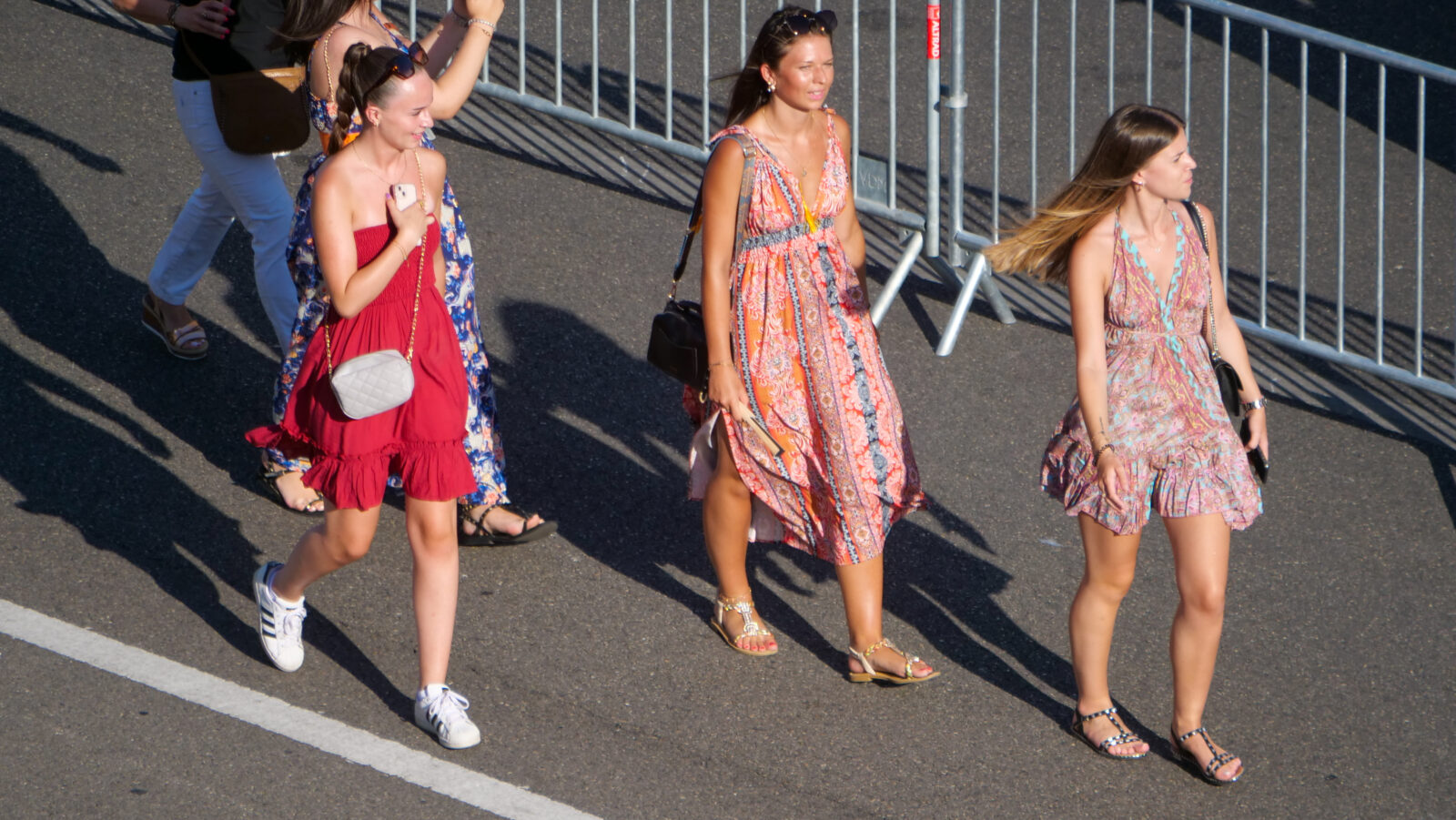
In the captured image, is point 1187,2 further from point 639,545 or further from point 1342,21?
point 1342,21

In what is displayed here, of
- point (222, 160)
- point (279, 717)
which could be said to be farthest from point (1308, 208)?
point (279, 717)

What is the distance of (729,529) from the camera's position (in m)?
4.67

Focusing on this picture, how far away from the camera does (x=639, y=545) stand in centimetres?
526

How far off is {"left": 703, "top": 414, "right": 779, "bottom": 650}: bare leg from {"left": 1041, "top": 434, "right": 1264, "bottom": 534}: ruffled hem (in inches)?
38.9

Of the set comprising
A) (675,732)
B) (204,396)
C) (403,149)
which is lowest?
(675,732)

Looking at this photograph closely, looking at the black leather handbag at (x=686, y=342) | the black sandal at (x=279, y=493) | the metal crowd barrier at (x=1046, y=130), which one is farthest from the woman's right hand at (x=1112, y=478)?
the black sandal at (x=279, y=493)

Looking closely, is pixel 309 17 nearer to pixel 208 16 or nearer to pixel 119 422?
pixel 208 16

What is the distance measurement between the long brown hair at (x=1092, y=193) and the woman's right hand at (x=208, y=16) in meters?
2.64

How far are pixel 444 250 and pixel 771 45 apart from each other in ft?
4.09

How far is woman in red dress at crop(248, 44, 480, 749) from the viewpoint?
387 centimetres

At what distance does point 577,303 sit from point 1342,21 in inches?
220

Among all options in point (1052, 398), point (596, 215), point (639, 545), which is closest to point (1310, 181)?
point (1052, 398)

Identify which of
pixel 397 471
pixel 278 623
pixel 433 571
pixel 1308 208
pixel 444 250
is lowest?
pixel 278 623

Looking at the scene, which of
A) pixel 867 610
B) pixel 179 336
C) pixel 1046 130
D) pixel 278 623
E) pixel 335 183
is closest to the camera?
pixel 335 183
